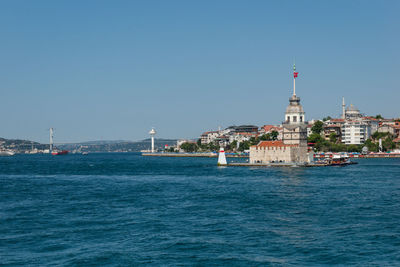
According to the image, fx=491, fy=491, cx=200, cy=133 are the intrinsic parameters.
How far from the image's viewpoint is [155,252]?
23.2 meters

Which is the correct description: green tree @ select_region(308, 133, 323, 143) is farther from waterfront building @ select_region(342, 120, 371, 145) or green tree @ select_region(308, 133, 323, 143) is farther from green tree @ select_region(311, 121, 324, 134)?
waterfront building @ select_region(342, 120, 371, 145)

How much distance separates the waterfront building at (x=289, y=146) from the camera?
312 ft

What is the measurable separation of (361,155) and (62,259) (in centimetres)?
13635

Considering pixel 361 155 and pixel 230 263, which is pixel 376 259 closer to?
pixel 230 263

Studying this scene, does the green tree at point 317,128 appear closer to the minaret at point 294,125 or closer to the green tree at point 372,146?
the green tree at point 372,146

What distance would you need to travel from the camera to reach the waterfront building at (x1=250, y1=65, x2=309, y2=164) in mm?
95000

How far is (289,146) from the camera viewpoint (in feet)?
309

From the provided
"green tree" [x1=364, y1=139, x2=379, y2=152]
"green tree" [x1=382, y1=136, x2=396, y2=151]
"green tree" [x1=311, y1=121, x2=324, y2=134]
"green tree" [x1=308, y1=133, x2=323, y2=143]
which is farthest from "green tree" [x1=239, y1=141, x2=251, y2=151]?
"green tree" [x1=382, y1=136, x2=396, y2=151]

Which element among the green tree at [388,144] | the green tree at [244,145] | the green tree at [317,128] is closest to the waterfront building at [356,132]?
the green tree at [388,144]

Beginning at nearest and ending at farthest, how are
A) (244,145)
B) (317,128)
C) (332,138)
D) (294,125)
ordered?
(294,125) → (332,138) → (317,128) → (244,145)

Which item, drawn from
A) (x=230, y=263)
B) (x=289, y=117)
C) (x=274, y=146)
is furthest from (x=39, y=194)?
(x=289, y=117)

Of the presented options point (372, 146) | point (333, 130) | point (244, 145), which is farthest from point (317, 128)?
point (244, 145)

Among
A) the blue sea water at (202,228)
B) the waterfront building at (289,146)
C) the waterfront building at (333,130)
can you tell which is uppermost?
Answer: the waterfront building at (333,130)

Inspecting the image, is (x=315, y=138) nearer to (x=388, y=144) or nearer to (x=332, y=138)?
(x=332, y=138)
